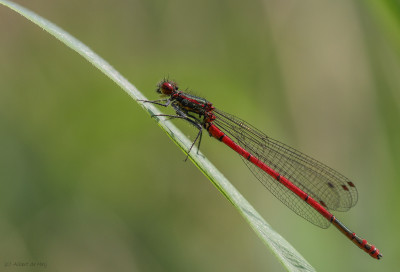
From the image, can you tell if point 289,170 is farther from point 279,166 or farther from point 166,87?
point 166,87

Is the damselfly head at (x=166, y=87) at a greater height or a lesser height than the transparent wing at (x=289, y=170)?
greater

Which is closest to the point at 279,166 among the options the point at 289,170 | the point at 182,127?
the point at 289,170

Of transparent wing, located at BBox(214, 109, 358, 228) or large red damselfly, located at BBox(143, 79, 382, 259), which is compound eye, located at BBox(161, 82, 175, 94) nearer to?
large red damselfly, located at BBox(143, 79, 382, 259)

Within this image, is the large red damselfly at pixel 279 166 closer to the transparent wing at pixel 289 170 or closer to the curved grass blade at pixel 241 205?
the transparent wing at pixel 289 170

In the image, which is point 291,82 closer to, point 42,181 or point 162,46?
point 162,46

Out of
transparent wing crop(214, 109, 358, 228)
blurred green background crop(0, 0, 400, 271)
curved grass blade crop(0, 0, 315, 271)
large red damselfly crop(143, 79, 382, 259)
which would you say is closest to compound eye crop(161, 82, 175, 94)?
large red damselfly crop(143, 79, 382, 259)

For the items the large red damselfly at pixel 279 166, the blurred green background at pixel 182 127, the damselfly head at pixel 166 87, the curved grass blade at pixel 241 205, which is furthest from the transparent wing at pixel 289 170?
the curved grass blade at pixel 241 205
